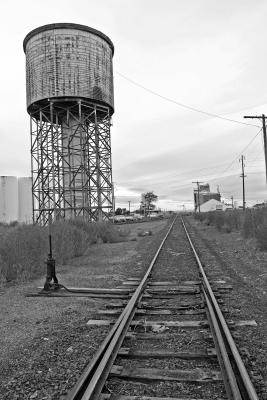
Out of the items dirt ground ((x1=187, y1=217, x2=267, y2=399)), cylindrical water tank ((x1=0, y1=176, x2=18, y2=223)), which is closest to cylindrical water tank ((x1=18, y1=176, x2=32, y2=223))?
cylindrical water tank ((x1=0, y1=176, x2=18, y2=223))

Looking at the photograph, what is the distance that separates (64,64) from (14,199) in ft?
81.3

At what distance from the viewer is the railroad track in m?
3.66

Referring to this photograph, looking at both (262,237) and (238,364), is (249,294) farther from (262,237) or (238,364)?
(262,237)

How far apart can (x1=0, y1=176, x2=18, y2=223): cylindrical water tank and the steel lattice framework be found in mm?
17176

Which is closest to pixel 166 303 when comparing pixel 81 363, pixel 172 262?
pixel 81 363

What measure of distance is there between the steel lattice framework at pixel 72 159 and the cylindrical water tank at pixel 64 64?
2.83 feet

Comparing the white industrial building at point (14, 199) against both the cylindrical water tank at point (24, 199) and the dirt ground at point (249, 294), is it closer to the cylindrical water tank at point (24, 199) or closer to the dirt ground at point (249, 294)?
the cylindrical water tank at point (24, 199)

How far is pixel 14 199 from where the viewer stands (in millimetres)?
50219

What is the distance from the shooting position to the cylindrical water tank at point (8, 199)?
160 ft

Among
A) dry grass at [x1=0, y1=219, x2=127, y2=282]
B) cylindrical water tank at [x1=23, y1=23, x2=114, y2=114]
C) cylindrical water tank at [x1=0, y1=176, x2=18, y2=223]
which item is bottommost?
dry grass at [x1=0, y1=219, x2=127, y2=282]

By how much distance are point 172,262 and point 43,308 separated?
6.64 m

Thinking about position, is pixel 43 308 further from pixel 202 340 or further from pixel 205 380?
pixel 205 380

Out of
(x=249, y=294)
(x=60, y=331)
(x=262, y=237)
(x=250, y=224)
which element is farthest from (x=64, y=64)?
(x=60, y=331)

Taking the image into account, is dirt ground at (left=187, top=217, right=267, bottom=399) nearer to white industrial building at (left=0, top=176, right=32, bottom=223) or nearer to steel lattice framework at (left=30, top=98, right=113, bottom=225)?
steel lattice framework at (left=30, top=98, right=113, bottom=225)
